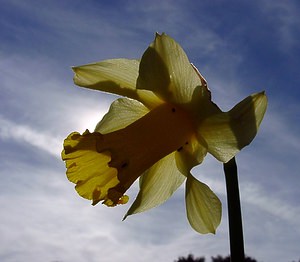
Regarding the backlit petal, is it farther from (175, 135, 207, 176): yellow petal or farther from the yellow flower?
(175, 135, 207, 176): yellow petal

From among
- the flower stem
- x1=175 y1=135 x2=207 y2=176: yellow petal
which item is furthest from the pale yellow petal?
the flower stem

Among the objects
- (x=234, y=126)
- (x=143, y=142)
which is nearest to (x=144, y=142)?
(x=143, y=142)

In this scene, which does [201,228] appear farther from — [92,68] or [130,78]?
[92,68]

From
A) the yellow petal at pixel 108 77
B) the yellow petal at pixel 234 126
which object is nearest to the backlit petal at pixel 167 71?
the yellow petal at pixel 108 77

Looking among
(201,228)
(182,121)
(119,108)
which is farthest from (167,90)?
(201,228)

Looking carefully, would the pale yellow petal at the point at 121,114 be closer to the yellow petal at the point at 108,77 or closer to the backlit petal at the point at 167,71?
the yellow petal at the point at 108,77

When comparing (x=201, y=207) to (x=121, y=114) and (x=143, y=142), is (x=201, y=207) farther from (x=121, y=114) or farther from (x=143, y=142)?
(x=121, y=114)
